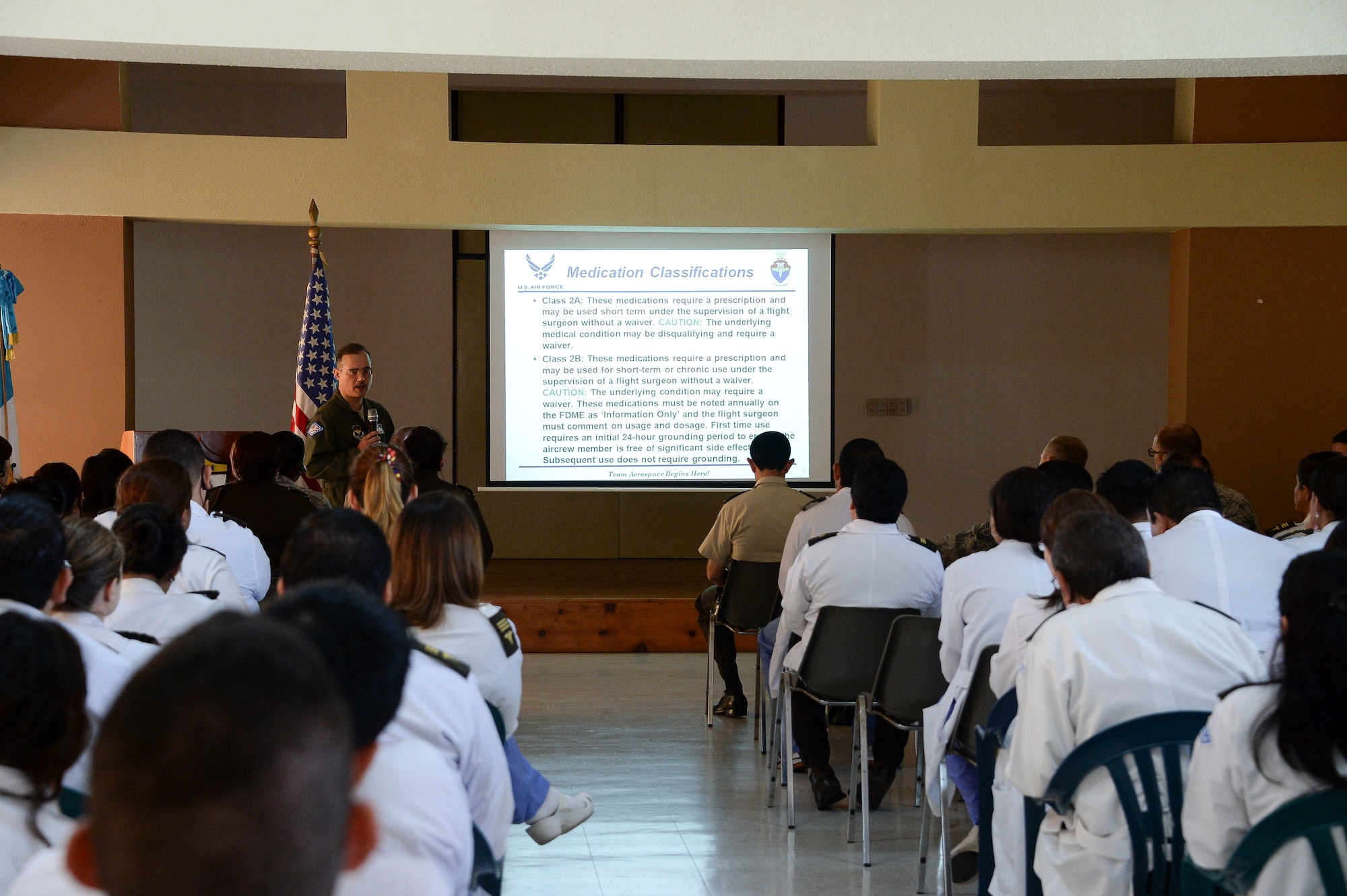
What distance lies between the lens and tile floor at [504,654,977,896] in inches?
129

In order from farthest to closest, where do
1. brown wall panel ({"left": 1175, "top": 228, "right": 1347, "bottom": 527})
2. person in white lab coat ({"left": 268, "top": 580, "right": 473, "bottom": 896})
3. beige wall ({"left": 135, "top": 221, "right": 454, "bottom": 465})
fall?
beige wall ({"left": 135, "top": 221, "right": 454, "bottom": 465})
brown wall panel ({"left": 1175, "top": 228, "right": 1347, "bottom": 527})
person in white lab coat ({"left": 268, "top": 580, "right": 473, "bottom": 896})

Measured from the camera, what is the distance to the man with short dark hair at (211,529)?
11.6 feet

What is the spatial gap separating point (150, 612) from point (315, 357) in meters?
3.99

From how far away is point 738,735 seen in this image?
16.0 ft

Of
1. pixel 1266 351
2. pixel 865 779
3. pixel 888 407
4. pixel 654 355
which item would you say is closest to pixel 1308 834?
pixel 865 779

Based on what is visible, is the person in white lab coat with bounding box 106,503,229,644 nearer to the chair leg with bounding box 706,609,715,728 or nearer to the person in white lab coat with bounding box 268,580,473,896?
the person in white lab coat with bounding box 268,580,473,896

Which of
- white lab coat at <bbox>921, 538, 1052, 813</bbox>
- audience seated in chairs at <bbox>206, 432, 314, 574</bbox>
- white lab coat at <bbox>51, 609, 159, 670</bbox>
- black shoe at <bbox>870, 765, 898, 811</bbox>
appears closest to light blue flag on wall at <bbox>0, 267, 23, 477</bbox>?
audience seated in chairs at <bbox>206, 432, 314, 574</bbox>

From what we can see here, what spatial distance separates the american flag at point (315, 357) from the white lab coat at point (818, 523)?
3.01 m

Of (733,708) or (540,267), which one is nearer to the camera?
(733,708)

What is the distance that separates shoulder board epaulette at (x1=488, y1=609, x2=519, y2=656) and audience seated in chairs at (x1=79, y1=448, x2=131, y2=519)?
8.09 ft

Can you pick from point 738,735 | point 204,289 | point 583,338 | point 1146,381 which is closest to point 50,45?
point 583,338

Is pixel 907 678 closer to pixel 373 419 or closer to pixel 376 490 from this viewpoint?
pixel 376 490

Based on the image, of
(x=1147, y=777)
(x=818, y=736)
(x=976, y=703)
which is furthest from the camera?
(x=818, y=736)

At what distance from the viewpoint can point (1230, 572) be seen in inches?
116
